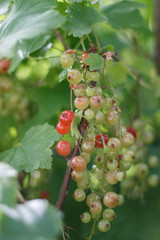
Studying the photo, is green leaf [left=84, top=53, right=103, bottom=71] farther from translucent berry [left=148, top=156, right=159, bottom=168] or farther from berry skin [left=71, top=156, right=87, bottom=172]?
translucent berry [left=148, top=156, right=159, bottom=168]

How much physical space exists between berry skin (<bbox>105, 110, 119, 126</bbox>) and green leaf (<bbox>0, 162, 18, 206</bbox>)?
0.25 metres

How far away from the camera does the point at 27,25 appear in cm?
61

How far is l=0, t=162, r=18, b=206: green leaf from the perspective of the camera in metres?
0.40

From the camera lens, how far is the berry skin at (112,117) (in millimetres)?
620

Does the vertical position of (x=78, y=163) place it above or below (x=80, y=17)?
below

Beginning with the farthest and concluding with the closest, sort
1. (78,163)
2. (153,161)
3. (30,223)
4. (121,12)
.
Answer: (153,161) → (121,12) → (78,163) → (30,223)

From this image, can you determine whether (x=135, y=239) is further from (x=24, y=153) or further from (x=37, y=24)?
(x=37, y=24)

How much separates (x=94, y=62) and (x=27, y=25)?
0.17m

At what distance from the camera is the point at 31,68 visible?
1.09m

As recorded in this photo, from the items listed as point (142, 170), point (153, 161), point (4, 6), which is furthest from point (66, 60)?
point (153, 161)

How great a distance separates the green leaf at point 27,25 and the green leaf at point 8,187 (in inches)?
8.6

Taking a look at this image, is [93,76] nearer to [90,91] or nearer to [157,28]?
[90,91]

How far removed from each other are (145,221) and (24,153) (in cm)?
73

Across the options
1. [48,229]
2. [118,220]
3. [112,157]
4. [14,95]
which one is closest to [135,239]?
[118,220]
